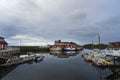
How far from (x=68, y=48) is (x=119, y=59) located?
306ft

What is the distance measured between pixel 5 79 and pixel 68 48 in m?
118

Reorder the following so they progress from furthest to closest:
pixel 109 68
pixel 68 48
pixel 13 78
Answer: pixel 68 48 < pixel 109 68 < pixel 13 78

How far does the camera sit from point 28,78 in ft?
115

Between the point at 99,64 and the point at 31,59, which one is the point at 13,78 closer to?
the point at 99,64

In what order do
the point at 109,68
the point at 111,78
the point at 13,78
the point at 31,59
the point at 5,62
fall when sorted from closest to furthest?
the point at 111,78
the point at 13,78
the point at 109,68
the point at 5,62
the point at 31,59

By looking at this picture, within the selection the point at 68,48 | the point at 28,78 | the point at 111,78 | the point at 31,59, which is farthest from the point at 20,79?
the point at 68,48

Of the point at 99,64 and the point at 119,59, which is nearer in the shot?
the point at 99,64

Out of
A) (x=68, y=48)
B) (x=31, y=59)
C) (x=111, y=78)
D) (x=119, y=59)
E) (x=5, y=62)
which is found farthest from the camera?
(x=68, y=48)

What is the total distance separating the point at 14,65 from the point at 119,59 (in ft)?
98.0

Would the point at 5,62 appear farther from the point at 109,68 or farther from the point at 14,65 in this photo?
the point at 109,68

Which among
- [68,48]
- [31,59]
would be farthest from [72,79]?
[68,48]

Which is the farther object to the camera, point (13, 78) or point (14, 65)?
point (14, 65)

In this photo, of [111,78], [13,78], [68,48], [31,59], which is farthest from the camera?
[68,48]

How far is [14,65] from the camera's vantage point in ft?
171
